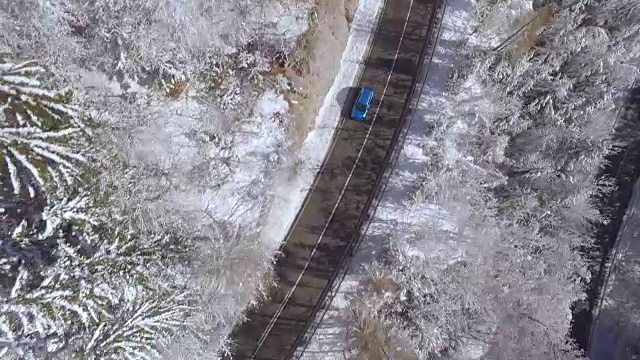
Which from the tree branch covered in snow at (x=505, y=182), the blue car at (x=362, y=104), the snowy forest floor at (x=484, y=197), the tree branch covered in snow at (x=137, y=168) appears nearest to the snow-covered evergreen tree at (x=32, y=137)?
the tree branch covered in snow at (x=137, y=168)

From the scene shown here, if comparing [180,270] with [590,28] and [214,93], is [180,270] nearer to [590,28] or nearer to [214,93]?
[214,93]

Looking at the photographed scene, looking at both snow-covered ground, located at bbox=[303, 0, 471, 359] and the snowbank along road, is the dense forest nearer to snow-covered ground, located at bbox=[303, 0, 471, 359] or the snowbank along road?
snow-covered ground, located at bbox=[303, 0, 471, 359]

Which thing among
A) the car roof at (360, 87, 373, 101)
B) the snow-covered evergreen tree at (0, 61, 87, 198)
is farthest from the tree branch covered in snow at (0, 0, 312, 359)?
the car roof at (360, 87, 373, 101)

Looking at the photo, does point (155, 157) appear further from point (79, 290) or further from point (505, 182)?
point (505, 182)

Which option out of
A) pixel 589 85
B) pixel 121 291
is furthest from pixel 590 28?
pixel 121 291

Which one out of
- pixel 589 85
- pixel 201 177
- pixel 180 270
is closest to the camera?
pixel 180 270
